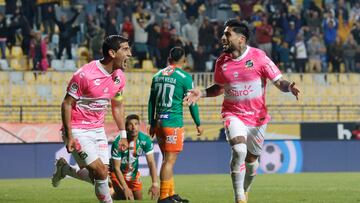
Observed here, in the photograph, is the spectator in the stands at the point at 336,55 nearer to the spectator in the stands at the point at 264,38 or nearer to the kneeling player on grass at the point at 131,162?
the spectator in the stands at the point at 264,38

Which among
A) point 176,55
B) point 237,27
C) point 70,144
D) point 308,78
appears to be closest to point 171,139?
point 176,55

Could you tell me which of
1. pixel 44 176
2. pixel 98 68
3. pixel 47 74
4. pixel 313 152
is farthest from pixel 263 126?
pixel 47 74

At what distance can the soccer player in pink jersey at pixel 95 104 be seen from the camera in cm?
1191

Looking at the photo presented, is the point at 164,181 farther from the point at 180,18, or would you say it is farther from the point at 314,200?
the point at 180,18

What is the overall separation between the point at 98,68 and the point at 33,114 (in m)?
15.9

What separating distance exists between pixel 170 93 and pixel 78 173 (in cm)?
176

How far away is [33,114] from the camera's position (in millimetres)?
27828

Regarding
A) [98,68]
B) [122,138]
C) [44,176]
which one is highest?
[98,68]

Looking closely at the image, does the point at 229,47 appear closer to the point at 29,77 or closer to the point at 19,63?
the point at 29,77

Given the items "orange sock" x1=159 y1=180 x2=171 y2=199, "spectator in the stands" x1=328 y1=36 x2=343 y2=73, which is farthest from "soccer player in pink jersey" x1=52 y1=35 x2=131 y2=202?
"spectator in the stands" x1=328 y1=36 x2=343 y2=73

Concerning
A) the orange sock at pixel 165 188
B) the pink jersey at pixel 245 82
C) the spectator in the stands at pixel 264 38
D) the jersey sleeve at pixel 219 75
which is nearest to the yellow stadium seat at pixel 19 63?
the spectator in the stands at pixel 264 38

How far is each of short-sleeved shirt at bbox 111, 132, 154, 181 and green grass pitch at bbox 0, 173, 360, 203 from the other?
50 cm

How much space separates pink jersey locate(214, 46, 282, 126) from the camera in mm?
13320

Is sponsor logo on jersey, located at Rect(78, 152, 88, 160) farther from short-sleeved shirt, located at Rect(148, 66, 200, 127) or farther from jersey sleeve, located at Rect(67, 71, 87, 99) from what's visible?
short-sleeved shirt, located at Rect(148, 66, 200, 127)
